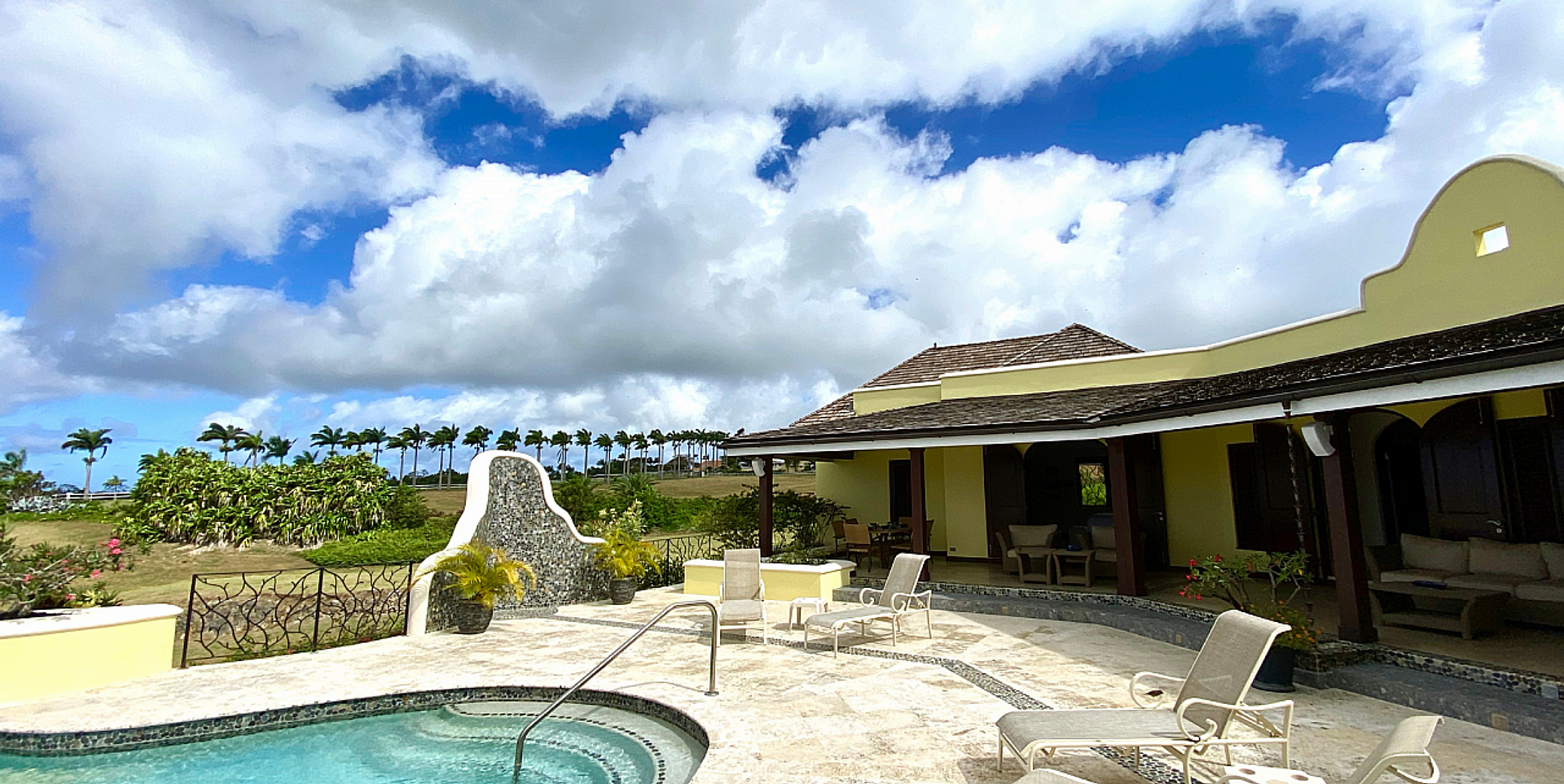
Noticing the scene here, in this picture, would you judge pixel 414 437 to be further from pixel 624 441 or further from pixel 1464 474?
pixel 1464 474

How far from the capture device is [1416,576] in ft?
25.0

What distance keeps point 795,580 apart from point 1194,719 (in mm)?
7872

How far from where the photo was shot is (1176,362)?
1409cm

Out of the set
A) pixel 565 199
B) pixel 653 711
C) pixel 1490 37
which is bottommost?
pixel 653 711

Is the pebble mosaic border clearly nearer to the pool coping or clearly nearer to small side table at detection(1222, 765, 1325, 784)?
the pool coping

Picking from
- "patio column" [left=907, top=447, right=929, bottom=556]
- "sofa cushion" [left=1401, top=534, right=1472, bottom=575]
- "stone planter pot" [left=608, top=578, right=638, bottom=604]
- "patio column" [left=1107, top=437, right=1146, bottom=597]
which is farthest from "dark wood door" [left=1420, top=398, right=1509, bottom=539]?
"stone planter pot" [left=608, top=578, right=638, bottom=604]

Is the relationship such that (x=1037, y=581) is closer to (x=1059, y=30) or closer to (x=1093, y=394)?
(x=1093, y=394)

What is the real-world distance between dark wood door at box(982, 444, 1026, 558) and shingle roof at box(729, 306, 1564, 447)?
3.63 ft

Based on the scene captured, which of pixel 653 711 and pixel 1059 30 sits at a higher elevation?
pixel 1059 30

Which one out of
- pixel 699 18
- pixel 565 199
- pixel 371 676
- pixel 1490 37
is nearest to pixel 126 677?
pixel 371 676

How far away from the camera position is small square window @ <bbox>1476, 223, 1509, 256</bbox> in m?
8.73

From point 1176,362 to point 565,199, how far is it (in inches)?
668

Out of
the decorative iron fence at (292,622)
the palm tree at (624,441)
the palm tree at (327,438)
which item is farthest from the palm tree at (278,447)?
the decorative iron fence at (292,622)

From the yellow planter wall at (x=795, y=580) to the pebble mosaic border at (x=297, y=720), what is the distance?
4.77 meters
